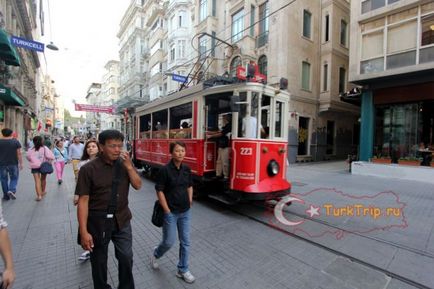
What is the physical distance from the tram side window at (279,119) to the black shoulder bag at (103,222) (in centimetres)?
459

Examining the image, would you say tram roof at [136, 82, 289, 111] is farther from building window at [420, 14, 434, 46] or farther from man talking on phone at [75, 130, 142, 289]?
building window at [420, 14, 434, 46]

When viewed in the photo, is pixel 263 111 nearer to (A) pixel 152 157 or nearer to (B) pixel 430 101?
(A) pixel 152 157

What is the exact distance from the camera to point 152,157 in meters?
9.81

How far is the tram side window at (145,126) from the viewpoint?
10535 millimetres

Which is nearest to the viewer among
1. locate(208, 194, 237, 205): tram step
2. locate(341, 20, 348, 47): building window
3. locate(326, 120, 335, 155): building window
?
locate(208, 194, 237, 205): tram step

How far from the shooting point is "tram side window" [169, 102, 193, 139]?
7.37m

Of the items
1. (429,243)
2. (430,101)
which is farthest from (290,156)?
(429,243)

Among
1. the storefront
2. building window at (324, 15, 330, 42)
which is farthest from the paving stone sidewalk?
building window at (324, 15, 330, 42)

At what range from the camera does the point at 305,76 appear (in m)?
18.4

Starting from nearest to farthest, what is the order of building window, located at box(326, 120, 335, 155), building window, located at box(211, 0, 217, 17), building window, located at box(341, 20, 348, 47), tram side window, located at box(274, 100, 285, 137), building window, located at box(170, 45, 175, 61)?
tram side window, located at box(274, 100, 285, 137) → building window, located at box(341, 20, 348, 47) → building window, located at box(326, 120, 335, 155) → building window, located at box(211, 0, 217, 17) → building window, located at box(170, 45, 175, 61)

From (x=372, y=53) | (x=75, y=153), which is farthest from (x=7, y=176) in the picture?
(x=372, y=53)

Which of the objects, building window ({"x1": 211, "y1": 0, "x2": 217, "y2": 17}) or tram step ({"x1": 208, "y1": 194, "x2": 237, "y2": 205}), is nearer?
tram step ({"x1": 208, "y1": 194, "x2": 237, "y2": 205})

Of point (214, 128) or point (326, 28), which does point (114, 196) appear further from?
point (326, 28)

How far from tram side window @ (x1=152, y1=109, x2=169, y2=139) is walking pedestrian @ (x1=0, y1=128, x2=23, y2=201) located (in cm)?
408
